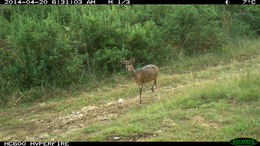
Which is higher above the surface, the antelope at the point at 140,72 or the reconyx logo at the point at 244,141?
the antelope at the point at 140,72

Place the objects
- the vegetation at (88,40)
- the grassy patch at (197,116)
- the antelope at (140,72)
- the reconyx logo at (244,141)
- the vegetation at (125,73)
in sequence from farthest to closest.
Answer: the vegetation at (88,40)
the antelope at (140,72)
the vegetation at (125,73)
the grassy patch at (197,116)
the reconyx logo at (244,141)

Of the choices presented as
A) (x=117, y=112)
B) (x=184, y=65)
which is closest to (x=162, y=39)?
(x=184, y=65)

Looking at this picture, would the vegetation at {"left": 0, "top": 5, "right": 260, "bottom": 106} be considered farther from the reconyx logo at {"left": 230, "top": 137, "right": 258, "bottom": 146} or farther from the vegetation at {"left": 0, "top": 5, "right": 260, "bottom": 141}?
the reconyx logo at {"left": 230, "top": 137, "right": 258, "bottom": 146}

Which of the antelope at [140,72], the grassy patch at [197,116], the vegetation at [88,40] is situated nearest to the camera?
the grassy patch at [197,116]

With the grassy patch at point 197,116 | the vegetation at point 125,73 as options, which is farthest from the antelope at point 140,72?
the grassy patch at point 197,116

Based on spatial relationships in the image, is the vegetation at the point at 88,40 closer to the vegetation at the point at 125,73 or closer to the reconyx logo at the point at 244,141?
the vegetation at the point at 125,73

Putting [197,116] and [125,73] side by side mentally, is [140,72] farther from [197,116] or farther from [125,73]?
[125,73]

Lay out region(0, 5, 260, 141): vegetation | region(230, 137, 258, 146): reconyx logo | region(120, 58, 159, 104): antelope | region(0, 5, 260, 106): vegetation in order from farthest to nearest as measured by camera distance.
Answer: region(0, 5, 260, 106): vegetation < region(120, 58, 159, 104): antelope < region(0, 5, 260, 141): vegetation < region(230, 137, 258, 146): reconyx logo

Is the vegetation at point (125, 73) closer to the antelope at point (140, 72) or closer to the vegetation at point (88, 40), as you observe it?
the vegetation at point (88, 40)

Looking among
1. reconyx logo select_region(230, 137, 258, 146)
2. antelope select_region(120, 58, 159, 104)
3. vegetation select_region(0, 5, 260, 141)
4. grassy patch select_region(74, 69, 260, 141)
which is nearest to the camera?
reconyx logo select_region(230, 137, 258, 146)

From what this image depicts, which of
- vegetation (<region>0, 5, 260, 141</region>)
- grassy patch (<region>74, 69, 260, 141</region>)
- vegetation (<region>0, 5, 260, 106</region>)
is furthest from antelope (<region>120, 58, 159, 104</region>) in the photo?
vegetation (<region>0, 5, 260, 106</region>)

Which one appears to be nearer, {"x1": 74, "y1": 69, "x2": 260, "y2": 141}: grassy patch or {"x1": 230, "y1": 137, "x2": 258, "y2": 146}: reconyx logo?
{"x1": 230, "y1": 137, "x2": 258, "y2": 146}: reconyx logo

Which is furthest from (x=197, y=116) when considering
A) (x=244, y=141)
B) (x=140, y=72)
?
(x=140, y=72)

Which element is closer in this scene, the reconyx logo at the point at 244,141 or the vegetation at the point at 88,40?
the reconyx logo at the point at 244,141
